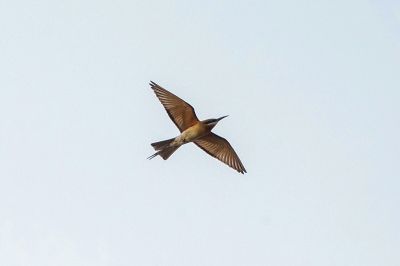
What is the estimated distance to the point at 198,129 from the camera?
78.1 feet

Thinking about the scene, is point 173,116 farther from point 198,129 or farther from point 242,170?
point 242,170

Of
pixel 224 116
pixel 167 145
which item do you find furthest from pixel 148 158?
pixel 224 116

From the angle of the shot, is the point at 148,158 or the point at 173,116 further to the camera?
the point at 173,116

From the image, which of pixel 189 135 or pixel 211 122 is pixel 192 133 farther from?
pixel 211 122

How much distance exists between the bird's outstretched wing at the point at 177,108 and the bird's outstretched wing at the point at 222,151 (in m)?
0.91

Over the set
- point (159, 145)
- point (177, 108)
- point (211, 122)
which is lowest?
point (159, 145)

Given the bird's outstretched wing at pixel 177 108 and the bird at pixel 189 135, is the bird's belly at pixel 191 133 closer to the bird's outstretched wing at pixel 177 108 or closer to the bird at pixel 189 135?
the bird at pixel 189 135

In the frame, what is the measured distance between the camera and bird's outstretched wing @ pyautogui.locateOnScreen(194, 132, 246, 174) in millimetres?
24641

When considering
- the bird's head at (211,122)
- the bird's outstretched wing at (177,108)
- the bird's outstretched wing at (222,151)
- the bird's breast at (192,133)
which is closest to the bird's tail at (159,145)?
the bird's breast at (192,133)

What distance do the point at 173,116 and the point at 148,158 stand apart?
1.93 m

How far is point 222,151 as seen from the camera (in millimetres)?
24844

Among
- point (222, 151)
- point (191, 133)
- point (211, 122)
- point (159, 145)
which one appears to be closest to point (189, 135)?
point (191, 133)

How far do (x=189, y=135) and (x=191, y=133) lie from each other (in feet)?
0.26

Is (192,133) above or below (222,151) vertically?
above
